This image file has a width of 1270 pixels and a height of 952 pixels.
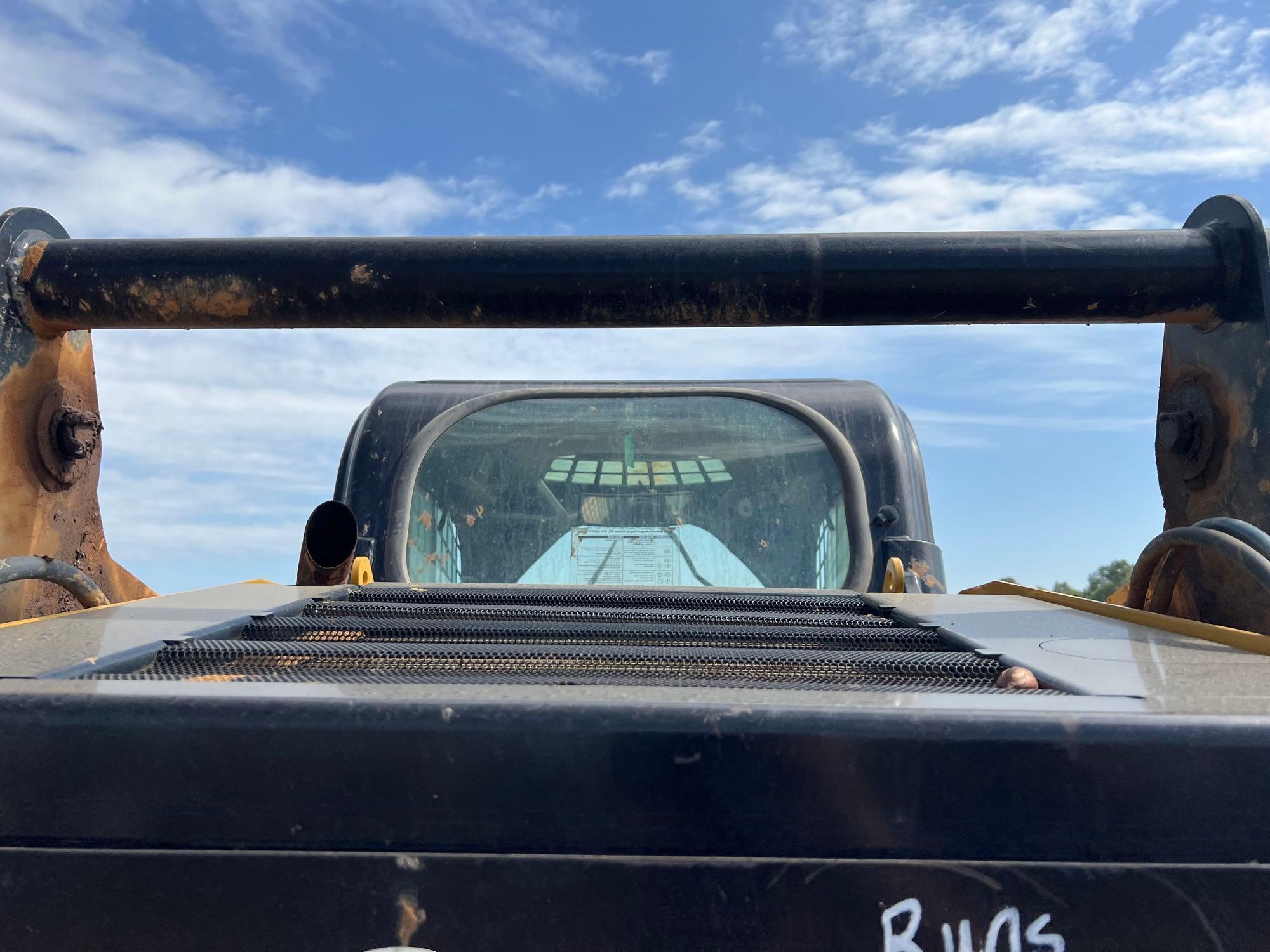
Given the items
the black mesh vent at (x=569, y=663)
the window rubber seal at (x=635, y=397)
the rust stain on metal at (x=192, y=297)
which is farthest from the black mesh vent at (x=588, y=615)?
the window rubber seal at (x=635, y=397)

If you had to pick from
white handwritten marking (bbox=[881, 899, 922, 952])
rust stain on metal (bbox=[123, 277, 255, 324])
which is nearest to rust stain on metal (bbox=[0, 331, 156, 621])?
rust stain on metal (bbox=[123, 277, 255, 324])

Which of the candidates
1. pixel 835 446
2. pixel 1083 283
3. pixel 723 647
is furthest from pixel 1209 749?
pixel 835 446

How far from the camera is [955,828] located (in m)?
1.01

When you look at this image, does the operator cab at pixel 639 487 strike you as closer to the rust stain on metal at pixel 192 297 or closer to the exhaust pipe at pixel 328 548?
the exhaust pipe at pixel 328 548

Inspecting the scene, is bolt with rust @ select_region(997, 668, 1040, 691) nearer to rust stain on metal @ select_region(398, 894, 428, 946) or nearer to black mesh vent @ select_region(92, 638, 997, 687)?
black mesh vent @ select_region(92, 638, 997, 687)

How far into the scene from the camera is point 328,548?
2.78 m

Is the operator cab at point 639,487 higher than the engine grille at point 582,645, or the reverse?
the operator cab at point 639,487

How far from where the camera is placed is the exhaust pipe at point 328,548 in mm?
2754

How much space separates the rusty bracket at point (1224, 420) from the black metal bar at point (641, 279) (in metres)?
0.05

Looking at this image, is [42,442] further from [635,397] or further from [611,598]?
[635,397]

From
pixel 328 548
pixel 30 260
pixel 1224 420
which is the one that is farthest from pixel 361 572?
pixel 1224 420

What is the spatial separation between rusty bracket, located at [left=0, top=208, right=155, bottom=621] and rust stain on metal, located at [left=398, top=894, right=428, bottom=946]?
1410mm

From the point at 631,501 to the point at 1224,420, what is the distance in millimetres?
2012

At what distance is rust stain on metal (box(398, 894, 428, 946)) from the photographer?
3.27ft
